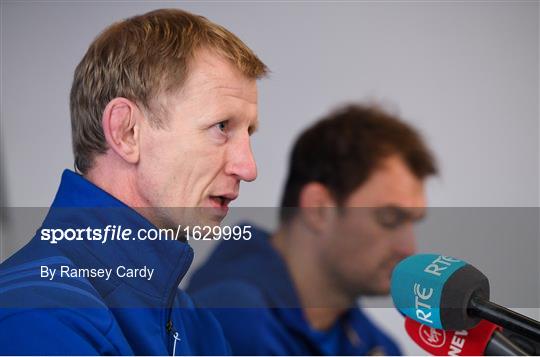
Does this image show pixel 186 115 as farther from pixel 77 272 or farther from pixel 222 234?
pixel 222 234

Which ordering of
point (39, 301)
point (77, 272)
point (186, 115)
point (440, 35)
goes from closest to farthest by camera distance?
point (39, 301), point (77, 272), point (186, 115), point (440, 35)

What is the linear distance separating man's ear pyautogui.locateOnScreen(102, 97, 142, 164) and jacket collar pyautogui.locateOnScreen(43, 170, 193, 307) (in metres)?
0.08

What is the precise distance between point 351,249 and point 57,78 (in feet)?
2.75

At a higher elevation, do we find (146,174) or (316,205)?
(146,174)

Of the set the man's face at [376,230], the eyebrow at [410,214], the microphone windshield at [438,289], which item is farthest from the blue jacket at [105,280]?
the eyebrow at [410,214]

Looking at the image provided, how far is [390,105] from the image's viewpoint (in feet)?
4.94

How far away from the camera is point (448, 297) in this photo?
71cm

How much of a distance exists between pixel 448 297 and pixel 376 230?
78cm

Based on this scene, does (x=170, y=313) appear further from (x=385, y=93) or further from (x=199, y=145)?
(x=385, y=93)

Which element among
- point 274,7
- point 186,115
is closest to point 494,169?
point 274,7

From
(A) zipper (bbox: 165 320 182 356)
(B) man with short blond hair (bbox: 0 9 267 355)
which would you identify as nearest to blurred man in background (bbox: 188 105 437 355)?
(B) man with short blond hair (bbox: 0 9 267 355)

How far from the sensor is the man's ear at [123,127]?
38.9 inches
